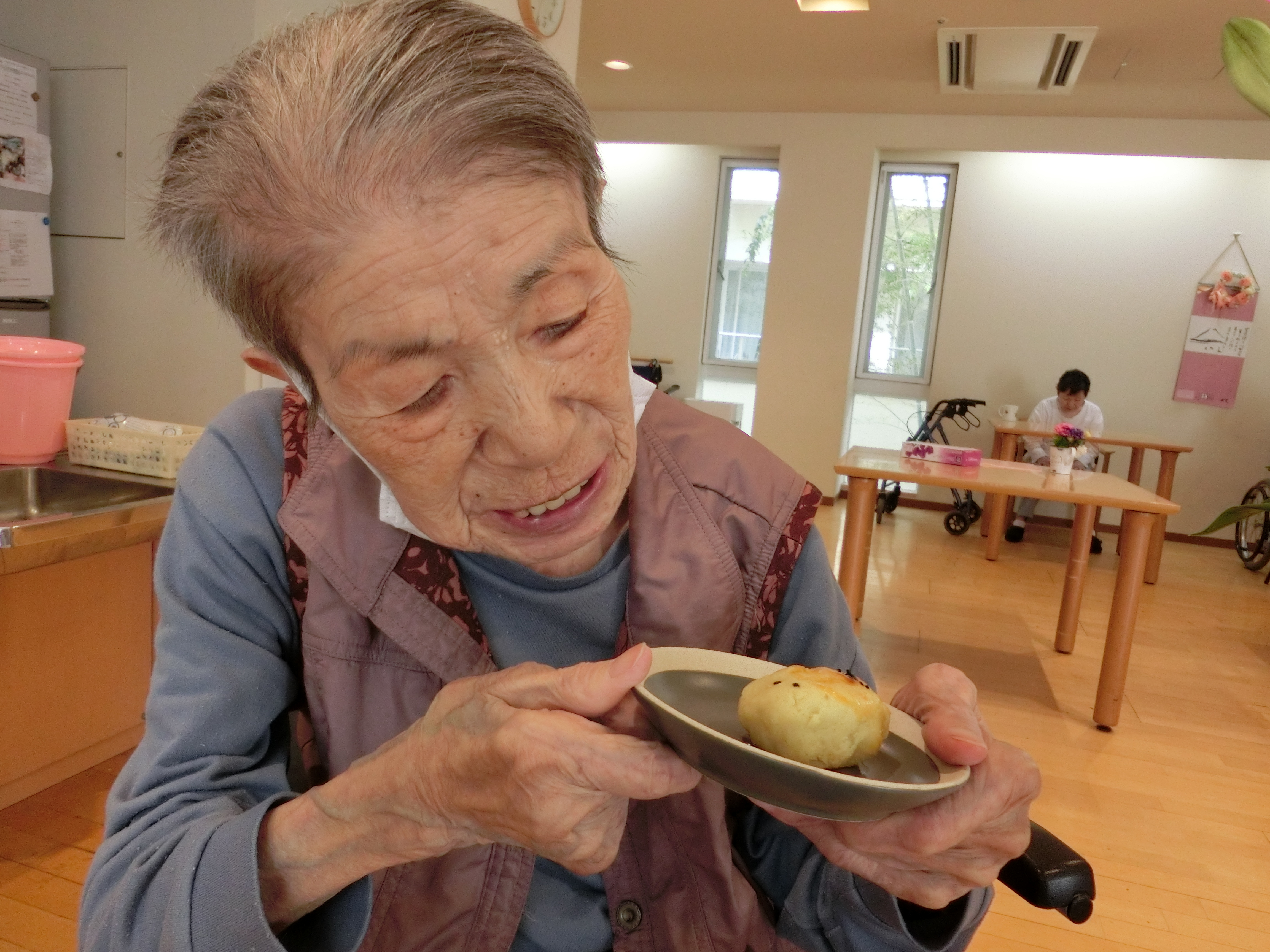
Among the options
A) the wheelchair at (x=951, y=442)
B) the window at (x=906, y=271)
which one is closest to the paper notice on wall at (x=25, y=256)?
the wheelchair at (x=951, y=442)

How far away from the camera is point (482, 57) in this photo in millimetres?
683

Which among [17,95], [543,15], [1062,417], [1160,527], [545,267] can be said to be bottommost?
[1160,527]

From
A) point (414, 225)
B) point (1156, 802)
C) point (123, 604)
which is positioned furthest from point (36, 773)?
point (1156, 802)

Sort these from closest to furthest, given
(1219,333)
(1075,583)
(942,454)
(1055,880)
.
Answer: (1055,880)
(942,454)
(1075,583)
(1219,333)

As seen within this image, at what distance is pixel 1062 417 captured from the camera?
6387 mm

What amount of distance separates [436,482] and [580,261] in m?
0.23

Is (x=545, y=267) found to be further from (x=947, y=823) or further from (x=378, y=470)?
(x=947, y=823)

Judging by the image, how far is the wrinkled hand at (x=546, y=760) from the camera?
586 millimetres

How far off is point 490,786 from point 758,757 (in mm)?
211

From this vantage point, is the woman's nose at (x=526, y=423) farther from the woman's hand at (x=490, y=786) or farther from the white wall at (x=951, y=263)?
the white wall at (x=951, y=263)

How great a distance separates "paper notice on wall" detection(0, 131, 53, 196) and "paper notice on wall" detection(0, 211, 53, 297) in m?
0.08

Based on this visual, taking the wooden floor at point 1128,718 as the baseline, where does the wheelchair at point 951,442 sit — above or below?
above

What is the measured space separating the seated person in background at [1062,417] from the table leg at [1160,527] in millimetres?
446

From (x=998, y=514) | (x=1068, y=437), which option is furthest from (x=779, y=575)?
(x=998, y=514)
